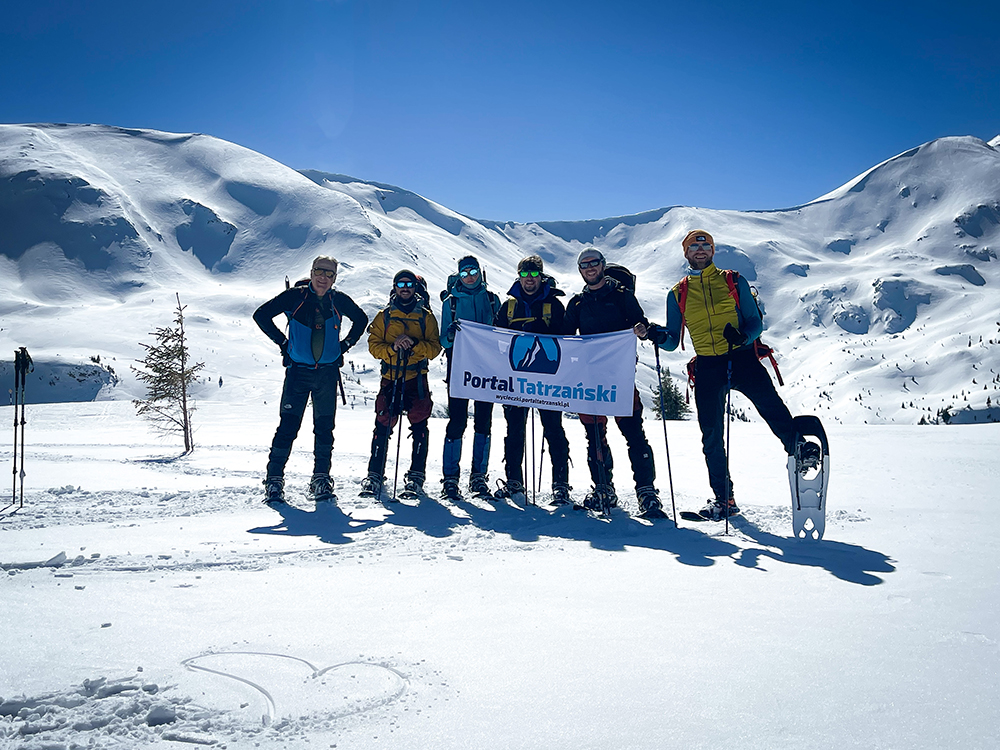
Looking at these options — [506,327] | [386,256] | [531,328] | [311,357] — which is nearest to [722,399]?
[531,328]

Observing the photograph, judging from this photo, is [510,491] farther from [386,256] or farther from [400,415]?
[386,256]

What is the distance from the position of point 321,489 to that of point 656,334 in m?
3.83

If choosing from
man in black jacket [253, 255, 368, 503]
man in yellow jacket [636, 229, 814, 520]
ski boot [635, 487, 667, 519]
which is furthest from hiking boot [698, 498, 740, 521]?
man in black jacket [253, 255, 368, 503]

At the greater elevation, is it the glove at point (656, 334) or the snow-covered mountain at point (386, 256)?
the snow-covered mountain at point (386, 256)

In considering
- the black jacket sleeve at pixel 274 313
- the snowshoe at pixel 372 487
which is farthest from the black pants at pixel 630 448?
the black jacket sleeve at pixel 274 313

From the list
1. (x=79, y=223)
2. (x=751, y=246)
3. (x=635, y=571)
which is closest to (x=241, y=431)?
(x=635, y=571)

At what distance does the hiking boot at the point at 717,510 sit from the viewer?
5.41 meters

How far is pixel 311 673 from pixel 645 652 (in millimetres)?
1362

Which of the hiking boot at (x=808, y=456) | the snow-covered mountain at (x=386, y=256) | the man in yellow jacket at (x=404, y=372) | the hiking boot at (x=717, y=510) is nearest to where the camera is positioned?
the hiking boot at (x=808, y=456)

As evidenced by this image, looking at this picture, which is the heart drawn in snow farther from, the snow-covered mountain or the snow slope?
the snow-covered mountain

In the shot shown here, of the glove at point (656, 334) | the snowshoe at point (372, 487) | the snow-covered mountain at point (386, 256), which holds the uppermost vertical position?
the snow-covered mountain at point (386, 256)

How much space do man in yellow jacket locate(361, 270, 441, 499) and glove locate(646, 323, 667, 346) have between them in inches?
94.9

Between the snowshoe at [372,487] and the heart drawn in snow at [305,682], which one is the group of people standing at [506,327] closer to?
the snowshoe at [372,487]

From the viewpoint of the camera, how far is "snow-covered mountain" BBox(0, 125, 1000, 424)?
5538 cm
